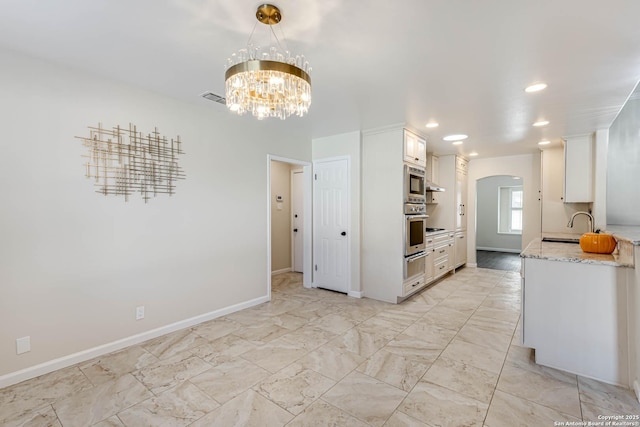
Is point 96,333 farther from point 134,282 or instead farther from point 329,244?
point 329,244

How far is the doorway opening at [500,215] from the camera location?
908 centimetres

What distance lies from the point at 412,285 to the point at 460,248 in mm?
2534

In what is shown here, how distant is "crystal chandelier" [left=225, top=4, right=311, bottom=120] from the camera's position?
1688mm

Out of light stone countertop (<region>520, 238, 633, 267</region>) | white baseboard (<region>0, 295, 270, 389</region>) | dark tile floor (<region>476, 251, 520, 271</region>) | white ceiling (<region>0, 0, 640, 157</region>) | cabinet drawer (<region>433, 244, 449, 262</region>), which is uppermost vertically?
white ceiling (<region>0, 0, 640, 157</region>)

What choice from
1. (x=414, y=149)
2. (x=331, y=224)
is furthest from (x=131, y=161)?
(x=414, y=149)

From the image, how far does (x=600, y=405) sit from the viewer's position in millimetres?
1953

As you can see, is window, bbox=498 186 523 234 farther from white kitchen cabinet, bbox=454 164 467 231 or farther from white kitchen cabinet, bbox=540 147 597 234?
white kitchen cabinet, bbox=540 147 597 234

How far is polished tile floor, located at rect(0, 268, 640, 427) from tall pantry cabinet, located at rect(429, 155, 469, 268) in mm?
2810

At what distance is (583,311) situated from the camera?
232cm

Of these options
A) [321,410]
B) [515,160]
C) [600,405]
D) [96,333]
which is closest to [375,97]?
[321,410]

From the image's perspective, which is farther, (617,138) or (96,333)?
(617,138)

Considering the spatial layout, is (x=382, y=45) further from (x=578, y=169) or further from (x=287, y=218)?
(x=287, y=218)

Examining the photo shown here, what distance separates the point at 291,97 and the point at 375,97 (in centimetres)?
144

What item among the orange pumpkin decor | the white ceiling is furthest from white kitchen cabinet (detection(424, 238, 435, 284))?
the white ceiling
